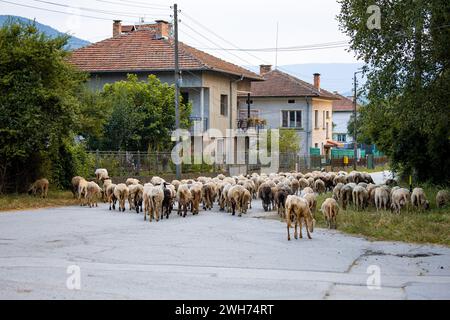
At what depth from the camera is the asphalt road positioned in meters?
10.6

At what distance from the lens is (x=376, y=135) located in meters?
36.9

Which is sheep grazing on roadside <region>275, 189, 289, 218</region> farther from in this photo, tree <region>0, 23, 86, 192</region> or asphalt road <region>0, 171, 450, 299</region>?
tree <region>0, 23, 86, 192</region>

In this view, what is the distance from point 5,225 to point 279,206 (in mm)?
8780

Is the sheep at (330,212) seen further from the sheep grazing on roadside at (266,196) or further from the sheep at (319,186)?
the sheep at (319,186)

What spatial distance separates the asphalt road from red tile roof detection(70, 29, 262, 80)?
92.6 ft

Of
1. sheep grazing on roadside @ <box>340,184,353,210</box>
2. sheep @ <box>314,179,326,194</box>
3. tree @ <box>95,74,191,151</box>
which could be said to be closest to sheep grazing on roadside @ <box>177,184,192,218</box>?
sheep grazing on roadside @ <box>340,184,353,210</box>

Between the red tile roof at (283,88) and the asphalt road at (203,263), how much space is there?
52.0 m

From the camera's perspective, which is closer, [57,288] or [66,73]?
[57,288]

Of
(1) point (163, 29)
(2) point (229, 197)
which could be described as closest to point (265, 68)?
(1) point (163, 29)

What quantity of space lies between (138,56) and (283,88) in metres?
26.3

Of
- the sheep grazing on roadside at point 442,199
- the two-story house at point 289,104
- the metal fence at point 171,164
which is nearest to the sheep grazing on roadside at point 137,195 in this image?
the metal fence at point 171,164

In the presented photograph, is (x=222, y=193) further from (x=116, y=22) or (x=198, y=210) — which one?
(x=116, y=22)

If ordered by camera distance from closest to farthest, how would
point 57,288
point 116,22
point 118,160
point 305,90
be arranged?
point 57,288, point 118,160, point 116,22, point 305,90

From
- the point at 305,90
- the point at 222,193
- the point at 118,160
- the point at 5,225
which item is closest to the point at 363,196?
the point at 222,193
